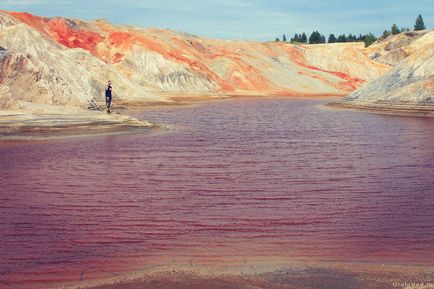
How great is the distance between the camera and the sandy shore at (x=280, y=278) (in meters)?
10.3

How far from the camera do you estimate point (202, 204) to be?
17.1 m

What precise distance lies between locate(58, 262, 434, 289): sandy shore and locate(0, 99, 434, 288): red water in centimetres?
57

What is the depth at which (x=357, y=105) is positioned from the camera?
66.4 meters

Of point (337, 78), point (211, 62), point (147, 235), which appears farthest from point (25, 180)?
point (337, 78)

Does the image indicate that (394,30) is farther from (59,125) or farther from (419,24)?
(59,125)

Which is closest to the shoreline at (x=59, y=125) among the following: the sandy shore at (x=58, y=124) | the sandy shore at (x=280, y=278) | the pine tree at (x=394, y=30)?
the sandy shore at (x=58, y=124)

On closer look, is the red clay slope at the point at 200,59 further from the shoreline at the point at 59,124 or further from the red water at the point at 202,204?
the red water at the point at 202,204

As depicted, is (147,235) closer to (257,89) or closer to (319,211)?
(319,211)

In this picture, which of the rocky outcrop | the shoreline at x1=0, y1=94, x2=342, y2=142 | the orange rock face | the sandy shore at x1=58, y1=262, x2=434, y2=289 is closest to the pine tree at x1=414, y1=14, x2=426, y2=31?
the orange rock face

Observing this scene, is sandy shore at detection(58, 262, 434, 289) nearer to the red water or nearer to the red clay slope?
the red water

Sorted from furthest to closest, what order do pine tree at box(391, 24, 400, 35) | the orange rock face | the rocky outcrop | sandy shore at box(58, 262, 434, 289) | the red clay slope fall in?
pine tree at box(391, 24, 400, 35), the red clay slope, the orange rock face, the rocky outcrop, sandy shore at box(58, 262, 434, 289)

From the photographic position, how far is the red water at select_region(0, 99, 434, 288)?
486 inches

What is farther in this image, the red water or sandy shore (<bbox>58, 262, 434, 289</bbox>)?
the red water

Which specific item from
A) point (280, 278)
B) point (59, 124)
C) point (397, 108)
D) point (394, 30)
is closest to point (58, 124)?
point (59, 124)
